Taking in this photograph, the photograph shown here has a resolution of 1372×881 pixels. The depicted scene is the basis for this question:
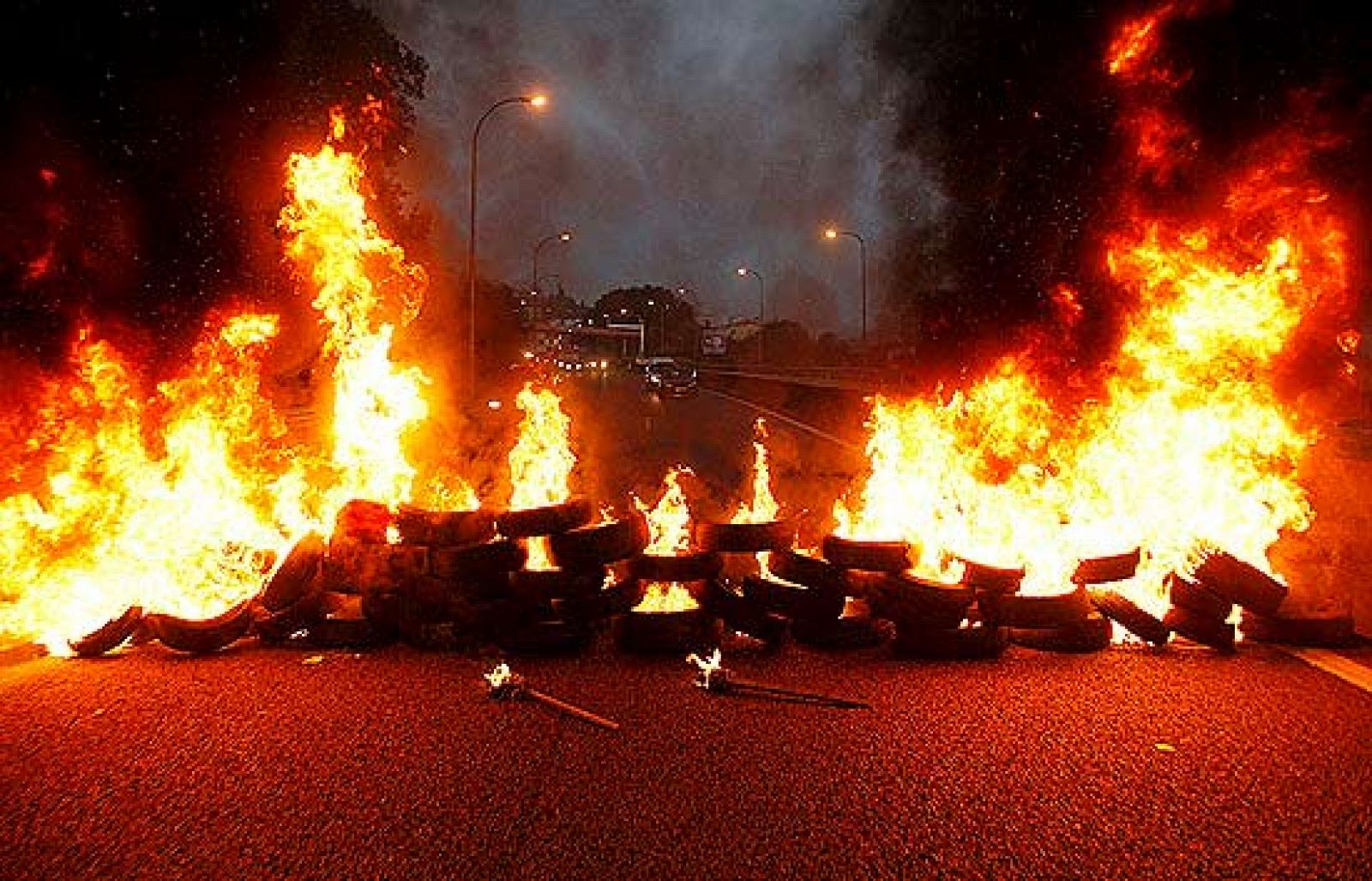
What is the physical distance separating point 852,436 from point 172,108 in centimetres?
1770

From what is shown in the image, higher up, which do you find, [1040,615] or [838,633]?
[1040,615]

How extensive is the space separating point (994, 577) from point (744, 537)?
1.99 meters

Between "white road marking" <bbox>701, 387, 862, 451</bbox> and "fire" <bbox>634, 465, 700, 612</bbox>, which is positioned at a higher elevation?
"white road marking" <bbox>701, 387, 862, 451</bbox>

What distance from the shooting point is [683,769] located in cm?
489

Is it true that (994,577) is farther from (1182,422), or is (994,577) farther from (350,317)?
(350,317)

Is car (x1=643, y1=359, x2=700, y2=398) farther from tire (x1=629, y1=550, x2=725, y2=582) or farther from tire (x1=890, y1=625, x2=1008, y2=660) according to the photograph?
tire (x1=890, y1=625, x2=1008, y2=660)

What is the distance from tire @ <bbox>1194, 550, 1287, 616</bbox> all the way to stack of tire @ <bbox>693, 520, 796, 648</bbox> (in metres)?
3.31

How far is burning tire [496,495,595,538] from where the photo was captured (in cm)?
734

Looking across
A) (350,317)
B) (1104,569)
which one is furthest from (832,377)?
(1104,569)

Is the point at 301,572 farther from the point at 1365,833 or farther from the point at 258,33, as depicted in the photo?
the point at 258,33

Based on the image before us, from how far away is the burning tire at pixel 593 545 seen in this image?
7.19 meters

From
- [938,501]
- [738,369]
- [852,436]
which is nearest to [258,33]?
[938,501]

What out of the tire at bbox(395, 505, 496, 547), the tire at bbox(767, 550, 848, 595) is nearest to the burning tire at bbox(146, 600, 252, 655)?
the tire at bbox(395, 505, 496, 547)

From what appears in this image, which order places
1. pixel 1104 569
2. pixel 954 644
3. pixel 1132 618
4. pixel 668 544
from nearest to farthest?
pixel 954 644
pixel 1132 618
pixel 1104 569
pixel 668 544
